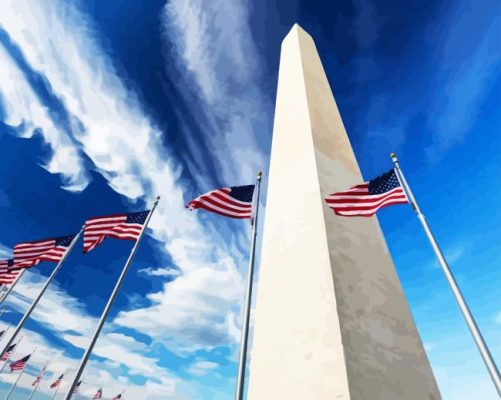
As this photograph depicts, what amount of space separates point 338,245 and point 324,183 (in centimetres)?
244

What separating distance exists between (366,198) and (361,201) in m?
0.14

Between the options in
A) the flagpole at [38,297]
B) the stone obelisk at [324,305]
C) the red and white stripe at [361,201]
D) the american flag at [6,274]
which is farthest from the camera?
the american flag at [6,274]

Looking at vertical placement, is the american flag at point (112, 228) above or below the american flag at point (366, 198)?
above

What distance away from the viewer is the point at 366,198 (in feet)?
24.5

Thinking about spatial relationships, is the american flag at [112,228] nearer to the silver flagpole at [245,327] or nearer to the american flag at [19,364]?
the silver flagpole at [245,327]

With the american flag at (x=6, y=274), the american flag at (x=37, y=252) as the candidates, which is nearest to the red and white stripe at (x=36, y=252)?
the american flag at (x=37, y=252)

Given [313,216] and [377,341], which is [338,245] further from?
[377,341]

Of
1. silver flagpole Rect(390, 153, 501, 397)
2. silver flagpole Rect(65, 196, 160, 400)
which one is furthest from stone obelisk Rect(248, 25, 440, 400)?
silver flagpole Rect(65, 196, 160, 400)

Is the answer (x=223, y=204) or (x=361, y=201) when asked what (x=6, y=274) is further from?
(x=361, y=201)

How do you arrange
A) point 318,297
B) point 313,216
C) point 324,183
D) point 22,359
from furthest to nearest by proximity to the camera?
point 22,359 < point 324,183 < point 313,216 < point 318,297

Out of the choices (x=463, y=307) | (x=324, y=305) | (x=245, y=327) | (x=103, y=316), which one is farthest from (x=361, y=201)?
(x=103, y=316)

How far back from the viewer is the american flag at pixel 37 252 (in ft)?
45.3

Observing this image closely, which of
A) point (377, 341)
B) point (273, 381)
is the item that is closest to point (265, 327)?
point (273, 381)

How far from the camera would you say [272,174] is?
40.4 ft
